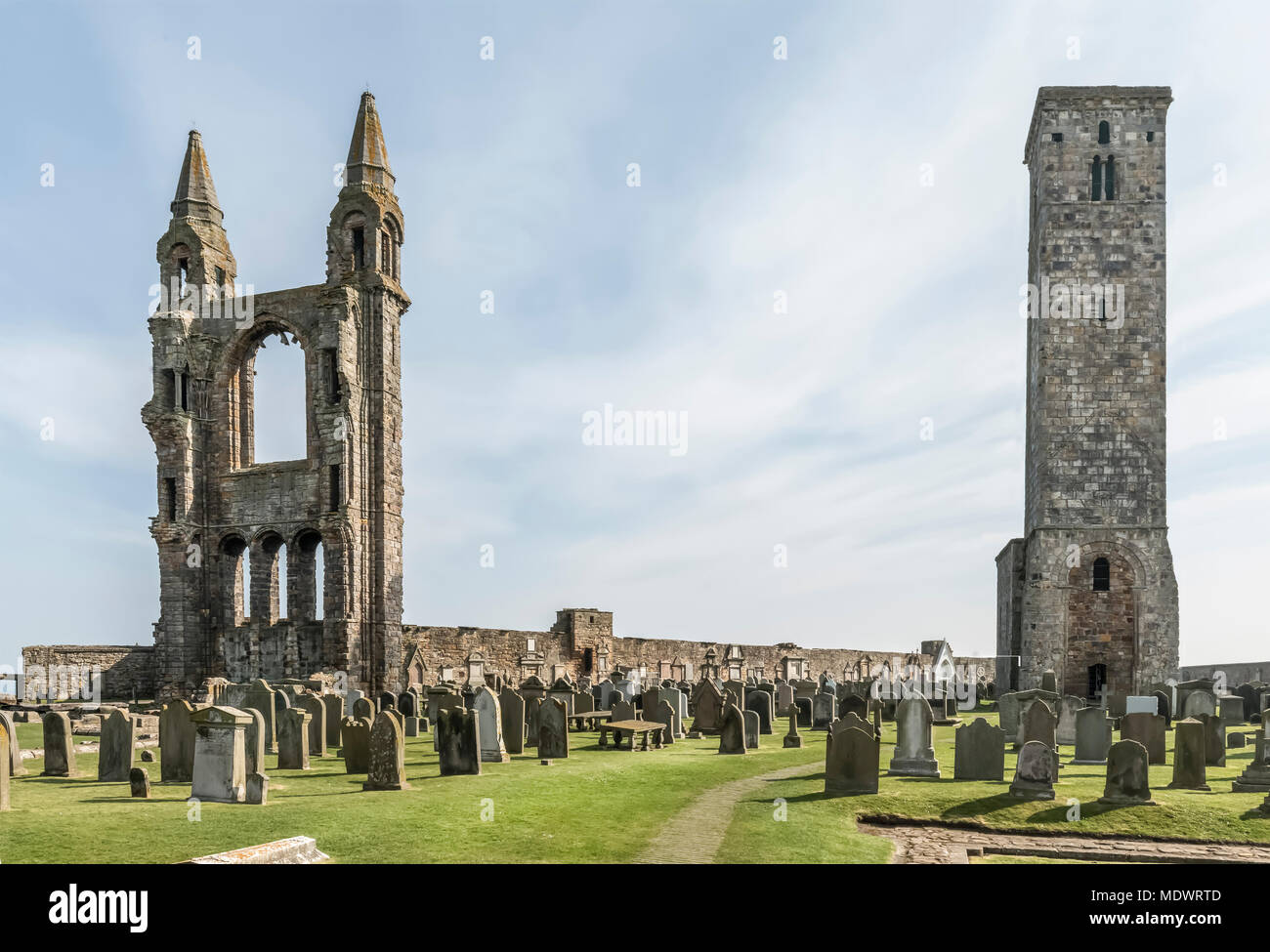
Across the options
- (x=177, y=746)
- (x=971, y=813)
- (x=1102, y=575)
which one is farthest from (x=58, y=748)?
(x=1102, y=575)

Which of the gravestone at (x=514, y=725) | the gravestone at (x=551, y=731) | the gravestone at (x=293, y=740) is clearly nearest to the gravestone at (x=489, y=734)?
the gravestone at (x=551, y=731)

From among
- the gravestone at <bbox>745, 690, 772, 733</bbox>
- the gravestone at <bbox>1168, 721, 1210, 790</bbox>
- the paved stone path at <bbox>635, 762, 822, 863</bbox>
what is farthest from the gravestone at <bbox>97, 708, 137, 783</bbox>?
the gravestone at <bbox>1168, 721, 1210, 790</bbox>

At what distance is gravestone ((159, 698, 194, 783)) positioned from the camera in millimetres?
11344

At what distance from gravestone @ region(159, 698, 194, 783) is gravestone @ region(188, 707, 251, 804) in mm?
1564

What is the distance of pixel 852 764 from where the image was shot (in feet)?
37.1

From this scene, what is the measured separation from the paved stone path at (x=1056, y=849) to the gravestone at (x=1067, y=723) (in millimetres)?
7425

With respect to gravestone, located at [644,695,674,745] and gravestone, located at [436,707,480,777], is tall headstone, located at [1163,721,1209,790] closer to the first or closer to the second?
gravestone, located at [644,695,674,745]

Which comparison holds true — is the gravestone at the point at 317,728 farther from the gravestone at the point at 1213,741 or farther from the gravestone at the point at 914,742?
the gravestone at the point at 1213,741

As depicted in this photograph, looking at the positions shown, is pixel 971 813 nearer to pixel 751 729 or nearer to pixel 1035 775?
pixel 1035 775

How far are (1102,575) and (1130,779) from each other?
19472 mm
